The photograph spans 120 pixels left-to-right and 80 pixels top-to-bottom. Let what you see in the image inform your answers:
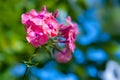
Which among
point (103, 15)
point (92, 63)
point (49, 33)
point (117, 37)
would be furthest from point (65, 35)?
point (103, 15)

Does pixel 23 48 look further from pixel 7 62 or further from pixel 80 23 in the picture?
pixel 80 23

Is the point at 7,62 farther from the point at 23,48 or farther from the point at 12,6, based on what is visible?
the point at 12,6

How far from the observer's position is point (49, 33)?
1.07 metres

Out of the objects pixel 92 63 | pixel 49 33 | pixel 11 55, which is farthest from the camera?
pixel 92 63

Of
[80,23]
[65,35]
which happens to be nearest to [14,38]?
[80,23]

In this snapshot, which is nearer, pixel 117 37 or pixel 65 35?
pixel 65 35

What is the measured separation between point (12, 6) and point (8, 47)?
13 cm

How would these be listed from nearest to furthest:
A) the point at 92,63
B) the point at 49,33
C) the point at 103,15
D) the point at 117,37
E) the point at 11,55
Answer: the point at 49,33 → the point at 11,55 → the point at 92,63 → the point at 117,37 → the point at 103,15

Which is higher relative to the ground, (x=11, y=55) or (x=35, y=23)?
(x=35, y=23)

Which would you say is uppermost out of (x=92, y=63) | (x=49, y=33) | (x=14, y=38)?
(x=49, y=33)

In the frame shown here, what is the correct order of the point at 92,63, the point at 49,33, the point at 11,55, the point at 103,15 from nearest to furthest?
the point at 49,33 < the point at 11,55 < the point at 92,63 < the point at 103,15

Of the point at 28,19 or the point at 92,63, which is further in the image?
the point at 92,63

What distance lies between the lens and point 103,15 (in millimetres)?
2691

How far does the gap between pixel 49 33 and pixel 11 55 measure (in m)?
0.64
